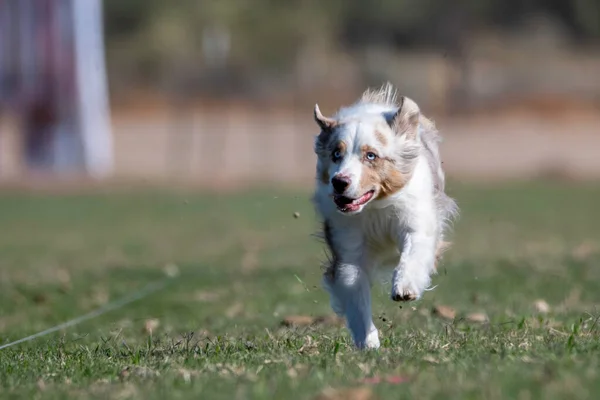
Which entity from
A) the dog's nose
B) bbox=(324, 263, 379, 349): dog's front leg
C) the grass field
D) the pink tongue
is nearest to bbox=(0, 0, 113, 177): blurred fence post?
the grass field

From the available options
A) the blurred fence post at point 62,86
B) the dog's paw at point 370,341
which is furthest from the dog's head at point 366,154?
the blurred fence post at point 62,86

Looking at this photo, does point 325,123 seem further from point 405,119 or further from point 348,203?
point 348,203

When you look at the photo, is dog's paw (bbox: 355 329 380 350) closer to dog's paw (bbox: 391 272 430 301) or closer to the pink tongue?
dog's paw (bbox: 391 272 430 301)

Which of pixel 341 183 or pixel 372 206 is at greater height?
pixel 341 183

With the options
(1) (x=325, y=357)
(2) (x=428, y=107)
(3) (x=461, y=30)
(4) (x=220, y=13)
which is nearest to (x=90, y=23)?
(2) (x=428, y=107)

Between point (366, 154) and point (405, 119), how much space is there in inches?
17.5

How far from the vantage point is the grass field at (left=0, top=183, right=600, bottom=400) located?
20.0 feet

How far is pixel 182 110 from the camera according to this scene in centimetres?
5212

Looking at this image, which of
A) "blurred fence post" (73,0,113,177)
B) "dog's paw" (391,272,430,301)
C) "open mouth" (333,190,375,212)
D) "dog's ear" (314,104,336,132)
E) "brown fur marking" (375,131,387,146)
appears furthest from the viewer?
"blurred fence post" (73,0,113,177)

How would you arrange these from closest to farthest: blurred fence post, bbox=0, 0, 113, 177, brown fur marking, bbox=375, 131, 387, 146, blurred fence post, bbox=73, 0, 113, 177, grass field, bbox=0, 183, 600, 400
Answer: grass field, bbox=0, 183, 600, 400, brown fur marking, bbox=375, 131, 387, 146, blurred fence post, bbox=73, 0, 113, 177, blurred fence post, bbox=0, 0, 113, 177

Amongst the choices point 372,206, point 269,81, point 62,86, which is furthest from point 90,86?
point 372,206

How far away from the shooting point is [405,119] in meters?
7.95

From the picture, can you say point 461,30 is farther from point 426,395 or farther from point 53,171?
point 426,395

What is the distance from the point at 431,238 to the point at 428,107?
40.1 metres
